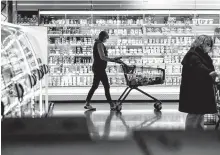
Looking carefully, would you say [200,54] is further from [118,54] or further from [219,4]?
[219,4]

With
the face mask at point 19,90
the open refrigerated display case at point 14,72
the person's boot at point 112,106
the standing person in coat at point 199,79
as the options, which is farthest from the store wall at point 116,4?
the face mask at point 19,90

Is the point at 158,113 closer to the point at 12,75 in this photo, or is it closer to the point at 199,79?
the point at 199,79

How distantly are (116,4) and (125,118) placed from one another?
152 inches

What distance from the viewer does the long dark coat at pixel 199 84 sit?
4.76 m

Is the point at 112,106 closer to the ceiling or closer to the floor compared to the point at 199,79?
closer to the floor

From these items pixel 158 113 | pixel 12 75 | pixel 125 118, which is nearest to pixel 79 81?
pixel 158 113

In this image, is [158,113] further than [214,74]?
Yes

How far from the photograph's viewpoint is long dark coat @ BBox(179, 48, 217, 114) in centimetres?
476

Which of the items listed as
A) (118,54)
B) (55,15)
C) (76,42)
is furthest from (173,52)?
(55,15)

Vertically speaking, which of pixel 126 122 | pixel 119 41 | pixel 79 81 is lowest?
pixel 126 122

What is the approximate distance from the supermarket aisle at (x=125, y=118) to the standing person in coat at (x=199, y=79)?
964mm

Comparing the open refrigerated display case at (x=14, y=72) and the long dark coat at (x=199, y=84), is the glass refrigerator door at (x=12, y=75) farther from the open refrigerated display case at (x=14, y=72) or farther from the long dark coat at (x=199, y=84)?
the long dark coat at (x=199, y=84)

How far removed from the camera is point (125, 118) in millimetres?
6805

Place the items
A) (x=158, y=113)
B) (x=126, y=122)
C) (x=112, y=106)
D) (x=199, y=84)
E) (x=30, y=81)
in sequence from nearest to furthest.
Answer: (x=30, y=81) < (x=199, y=84) < (x=126, y=122) < (x=158, y=113) < (x=112, y=106)
